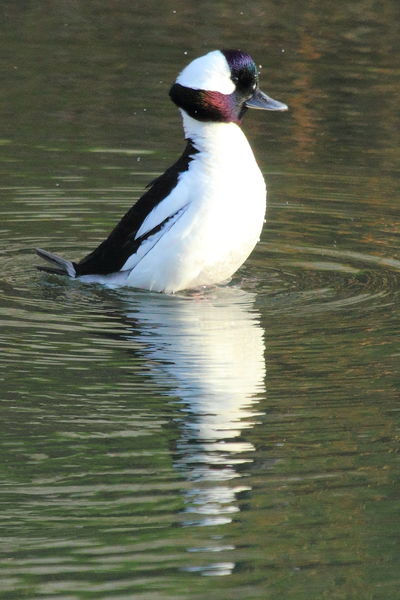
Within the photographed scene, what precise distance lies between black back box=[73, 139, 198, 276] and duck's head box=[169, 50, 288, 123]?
202mm

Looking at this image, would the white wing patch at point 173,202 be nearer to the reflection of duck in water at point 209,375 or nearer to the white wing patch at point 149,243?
the white wing patch at point 149,243

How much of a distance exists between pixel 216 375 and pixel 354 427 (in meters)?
0.90

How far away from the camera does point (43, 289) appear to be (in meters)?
8.62

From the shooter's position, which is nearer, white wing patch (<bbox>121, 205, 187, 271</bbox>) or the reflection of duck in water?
the reflection of duck in water

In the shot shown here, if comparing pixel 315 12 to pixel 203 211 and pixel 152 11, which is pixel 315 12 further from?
pixel 203 211

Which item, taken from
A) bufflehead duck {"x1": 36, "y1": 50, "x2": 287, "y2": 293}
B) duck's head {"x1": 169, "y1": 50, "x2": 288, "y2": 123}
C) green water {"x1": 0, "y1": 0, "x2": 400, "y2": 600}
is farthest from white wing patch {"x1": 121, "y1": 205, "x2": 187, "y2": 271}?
duck's head {"x1": 169, "y1": 50, "x2": 288, "y2": 123}

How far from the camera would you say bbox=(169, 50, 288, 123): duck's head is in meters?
8.05

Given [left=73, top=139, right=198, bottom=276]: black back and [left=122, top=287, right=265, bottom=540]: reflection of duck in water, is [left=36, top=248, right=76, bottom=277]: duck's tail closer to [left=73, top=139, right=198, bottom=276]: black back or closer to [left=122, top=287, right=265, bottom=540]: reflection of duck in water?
[left=73, top=139, right=198, bottom=276]: black back

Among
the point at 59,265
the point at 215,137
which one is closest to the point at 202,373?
the point at 215,137

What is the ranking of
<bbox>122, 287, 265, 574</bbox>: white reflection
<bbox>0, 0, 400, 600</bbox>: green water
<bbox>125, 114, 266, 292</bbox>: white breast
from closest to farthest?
1. <bbox>0, 0, 400, 600</bbox>: green water
2. <bbox>122, 287, 265, 574</bbox>: white reflection
3. <bbox>125, 114, 266, 292</bbox>: white breast

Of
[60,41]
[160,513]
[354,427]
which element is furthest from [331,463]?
[60,41]

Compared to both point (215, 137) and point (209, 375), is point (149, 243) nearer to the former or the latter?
point (215, 137)

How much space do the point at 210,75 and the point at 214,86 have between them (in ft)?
0.20

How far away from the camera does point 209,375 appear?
699 cm
